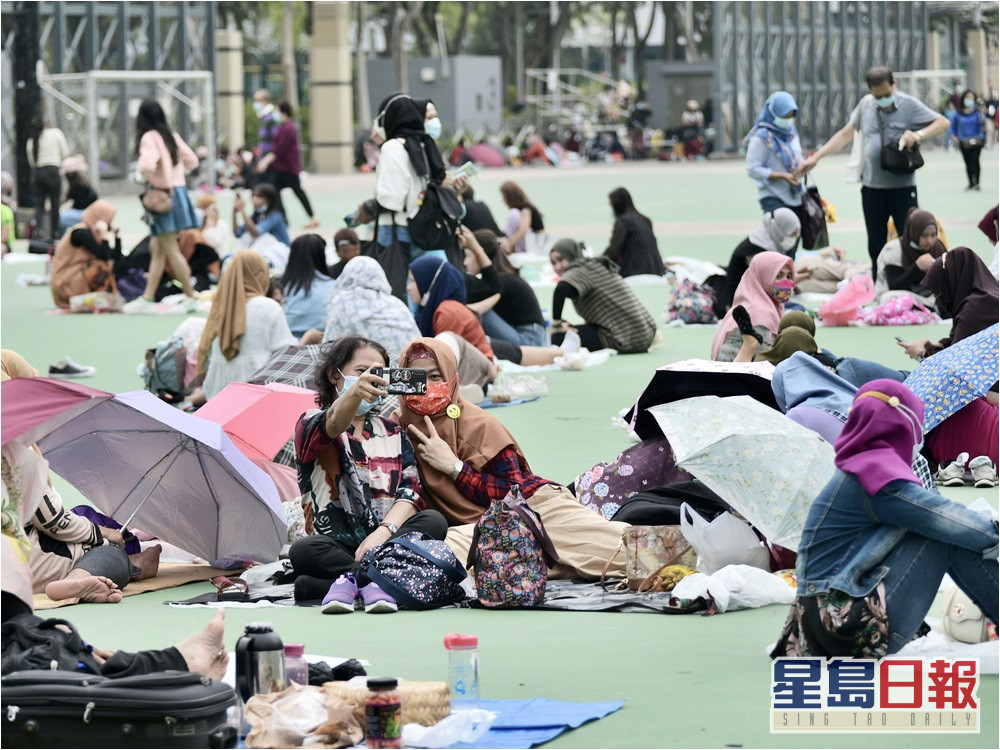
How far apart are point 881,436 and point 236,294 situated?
218 inches

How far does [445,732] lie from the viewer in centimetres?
481

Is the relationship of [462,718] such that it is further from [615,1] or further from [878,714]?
[615,1]

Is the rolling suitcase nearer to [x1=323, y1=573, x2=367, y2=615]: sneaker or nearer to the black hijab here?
[x1=323, y1=573, x2=367, y2=615]: sneaker

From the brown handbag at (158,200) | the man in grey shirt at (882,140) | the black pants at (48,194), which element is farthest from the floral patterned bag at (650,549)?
the black pants at (48,194)

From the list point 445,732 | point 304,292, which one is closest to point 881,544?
point 445,732

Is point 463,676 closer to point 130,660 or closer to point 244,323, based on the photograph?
point 130,660

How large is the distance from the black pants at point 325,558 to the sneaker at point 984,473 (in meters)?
2.64

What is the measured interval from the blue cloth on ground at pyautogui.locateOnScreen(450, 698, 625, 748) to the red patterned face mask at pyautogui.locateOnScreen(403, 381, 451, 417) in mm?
1918

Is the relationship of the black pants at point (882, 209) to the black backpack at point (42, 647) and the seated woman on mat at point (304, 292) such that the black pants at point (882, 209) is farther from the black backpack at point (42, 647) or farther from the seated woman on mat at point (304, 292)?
the black backpack at point (42, 647)

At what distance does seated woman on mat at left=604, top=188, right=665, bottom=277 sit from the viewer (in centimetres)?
1609

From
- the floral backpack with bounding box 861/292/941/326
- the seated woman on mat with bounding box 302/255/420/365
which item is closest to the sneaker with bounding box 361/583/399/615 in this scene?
the seated woman on mat with bounding box 302/255/420/365

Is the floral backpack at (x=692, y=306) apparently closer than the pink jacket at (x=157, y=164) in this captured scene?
Yes

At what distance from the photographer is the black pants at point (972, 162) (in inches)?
1123

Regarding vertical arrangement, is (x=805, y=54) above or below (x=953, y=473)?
above
